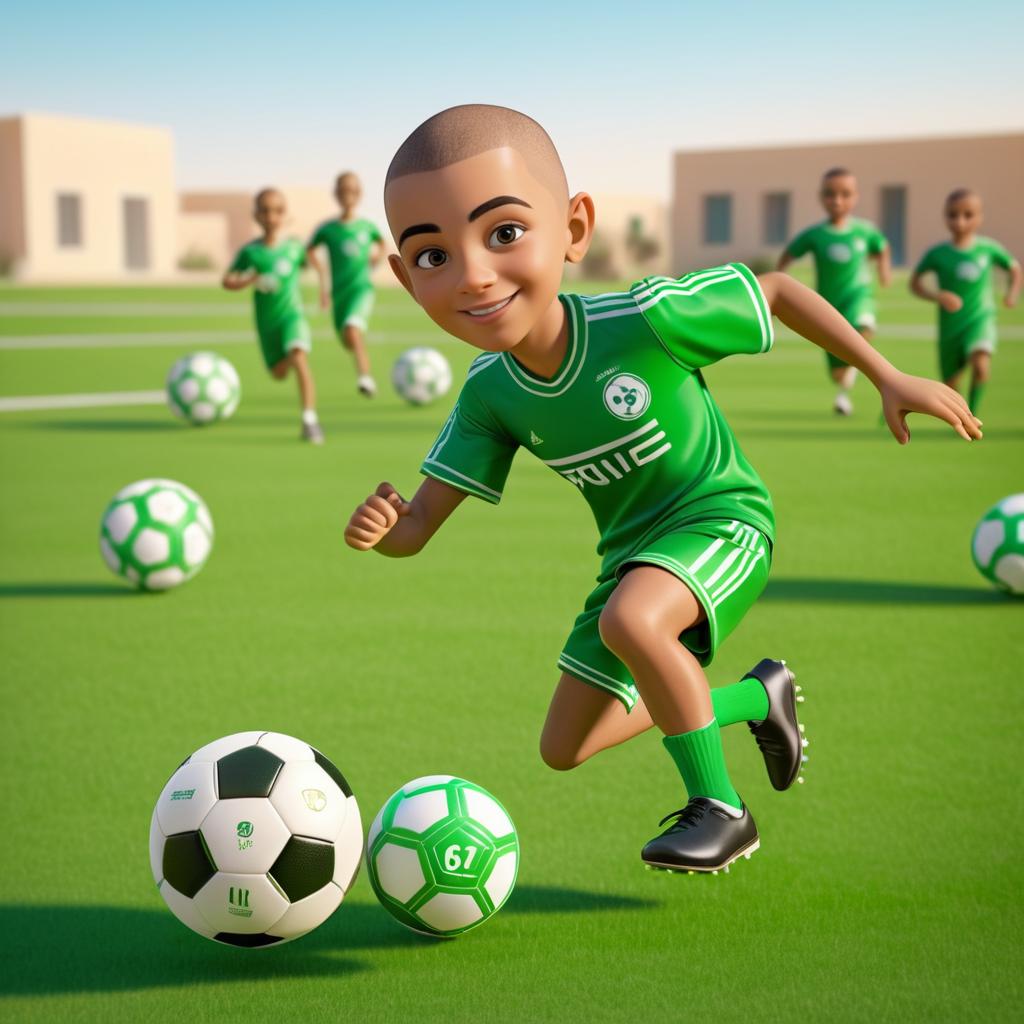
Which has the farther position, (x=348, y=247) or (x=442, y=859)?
(x=348, y=247)

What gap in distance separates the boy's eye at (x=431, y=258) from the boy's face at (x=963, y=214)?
10.3 metres

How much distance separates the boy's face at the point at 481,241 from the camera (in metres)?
3.09

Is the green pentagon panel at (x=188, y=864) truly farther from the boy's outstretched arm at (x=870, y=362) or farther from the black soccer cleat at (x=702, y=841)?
the boy's outstretched arm at (x=870, y=362)

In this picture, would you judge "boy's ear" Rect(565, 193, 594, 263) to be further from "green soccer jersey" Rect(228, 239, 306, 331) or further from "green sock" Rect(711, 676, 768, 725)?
"green soccer jersey" Rect(228, 239, 306, 331)

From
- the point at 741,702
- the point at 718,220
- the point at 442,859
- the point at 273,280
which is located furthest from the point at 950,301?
the point at 718,220

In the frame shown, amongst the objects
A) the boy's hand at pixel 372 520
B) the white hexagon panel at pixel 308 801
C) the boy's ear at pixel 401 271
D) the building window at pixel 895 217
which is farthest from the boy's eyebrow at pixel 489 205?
the building window at pixel 895 217

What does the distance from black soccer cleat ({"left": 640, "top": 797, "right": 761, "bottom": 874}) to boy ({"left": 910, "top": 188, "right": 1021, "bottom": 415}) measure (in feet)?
32.5

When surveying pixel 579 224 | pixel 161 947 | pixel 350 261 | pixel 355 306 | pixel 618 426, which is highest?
pixel 579 224

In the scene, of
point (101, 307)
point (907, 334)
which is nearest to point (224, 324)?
point (101, 307)

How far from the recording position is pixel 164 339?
2519cm

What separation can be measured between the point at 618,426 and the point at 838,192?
422 inches

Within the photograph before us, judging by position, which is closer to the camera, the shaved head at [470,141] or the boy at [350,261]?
the shaved head at [470,141]

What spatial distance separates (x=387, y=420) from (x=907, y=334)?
592 inches

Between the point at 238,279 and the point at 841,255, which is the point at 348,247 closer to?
the point at 238,279
